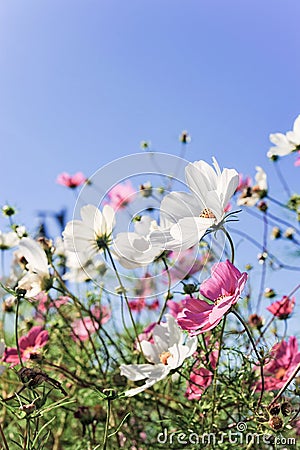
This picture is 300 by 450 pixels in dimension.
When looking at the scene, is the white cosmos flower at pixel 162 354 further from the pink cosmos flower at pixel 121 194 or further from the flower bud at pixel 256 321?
the pink cosmos flower at pixel 121 194

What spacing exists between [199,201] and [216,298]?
0.07 metres

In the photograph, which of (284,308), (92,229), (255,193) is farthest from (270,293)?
(92,229)

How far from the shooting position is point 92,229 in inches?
21.9

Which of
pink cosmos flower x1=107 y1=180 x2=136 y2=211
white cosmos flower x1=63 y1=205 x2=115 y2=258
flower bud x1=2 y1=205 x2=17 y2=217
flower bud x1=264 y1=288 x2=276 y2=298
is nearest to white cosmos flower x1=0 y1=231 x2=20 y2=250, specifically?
flower bud x1=2 y1=205 x2=17 y2=217

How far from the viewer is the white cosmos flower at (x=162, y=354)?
0.50 m

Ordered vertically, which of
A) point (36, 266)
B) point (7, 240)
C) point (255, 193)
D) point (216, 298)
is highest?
point (255, 193)

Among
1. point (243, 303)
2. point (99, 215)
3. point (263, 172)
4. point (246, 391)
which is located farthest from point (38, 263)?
point (263, 172)

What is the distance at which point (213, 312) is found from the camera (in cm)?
38

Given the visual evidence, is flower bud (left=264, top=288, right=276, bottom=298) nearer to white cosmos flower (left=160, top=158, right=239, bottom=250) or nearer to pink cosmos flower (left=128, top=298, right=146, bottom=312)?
pink cosmos flower (left=128, top=298, right=146, bottom=312)

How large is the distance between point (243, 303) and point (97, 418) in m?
0.31

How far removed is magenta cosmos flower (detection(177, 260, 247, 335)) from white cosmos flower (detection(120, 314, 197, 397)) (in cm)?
8

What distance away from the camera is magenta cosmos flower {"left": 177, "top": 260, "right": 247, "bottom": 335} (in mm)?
370

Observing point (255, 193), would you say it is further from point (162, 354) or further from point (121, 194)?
point (162, 354)

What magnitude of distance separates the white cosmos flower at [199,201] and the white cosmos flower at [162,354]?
0.43ft
